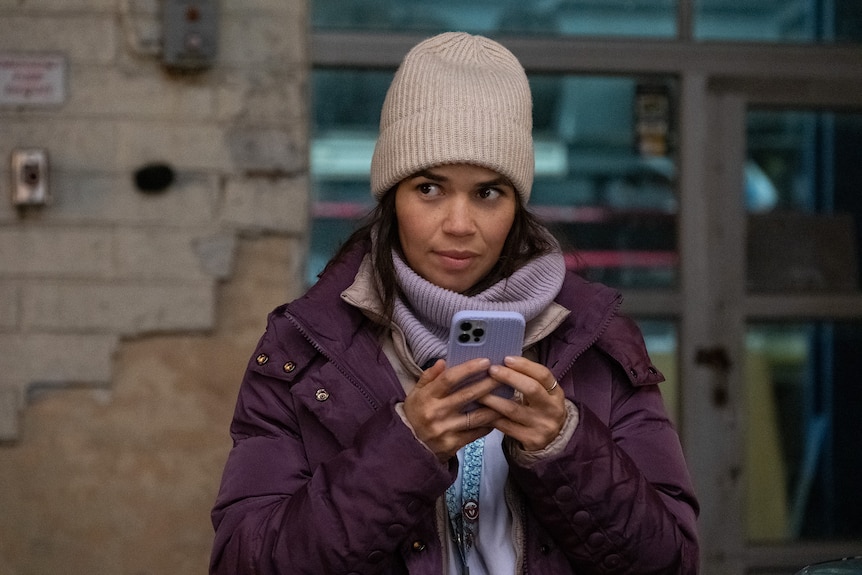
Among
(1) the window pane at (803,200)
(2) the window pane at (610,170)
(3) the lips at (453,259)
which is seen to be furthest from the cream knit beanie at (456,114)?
(1) the window pane at (803,200)

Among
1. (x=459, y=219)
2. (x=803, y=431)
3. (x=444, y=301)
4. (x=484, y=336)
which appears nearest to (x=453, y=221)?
(x=459, y=219)

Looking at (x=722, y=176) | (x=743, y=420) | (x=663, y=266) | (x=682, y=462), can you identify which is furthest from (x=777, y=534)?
(x=682, y=462)

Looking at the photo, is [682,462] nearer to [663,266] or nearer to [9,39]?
[663,266]

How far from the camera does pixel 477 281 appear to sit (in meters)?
1.71

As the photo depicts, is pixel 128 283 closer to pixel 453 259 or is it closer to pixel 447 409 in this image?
pixel 453 259

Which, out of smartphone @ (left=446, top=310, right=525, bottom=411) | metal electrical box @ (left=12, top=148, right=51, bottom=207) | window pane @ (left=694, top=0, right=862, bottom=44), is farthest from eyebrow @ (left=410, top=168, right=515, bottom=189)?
window pane @ (left=694, top=0, right=862, bottom=44)

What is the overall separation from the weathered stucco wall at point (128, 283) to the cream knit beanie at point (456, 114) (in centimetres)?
164

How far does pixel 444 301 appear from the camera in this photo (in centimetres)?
163

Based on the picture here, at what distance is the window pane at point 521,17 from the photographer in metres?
3.64

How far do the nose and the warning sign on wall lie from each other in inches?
79.1

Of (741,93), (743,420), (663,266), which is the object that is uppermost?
(741,93)

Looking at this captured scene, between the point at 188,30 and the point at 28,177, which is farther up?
the point at 188,30

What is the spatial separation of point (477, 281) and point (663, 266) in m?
2.18

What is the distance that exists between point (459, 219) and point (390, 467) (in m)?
0.38
